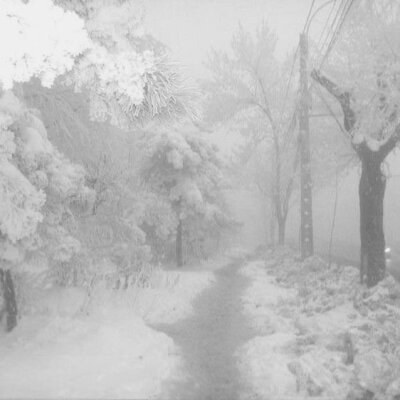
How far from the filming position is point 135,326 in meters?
9.70

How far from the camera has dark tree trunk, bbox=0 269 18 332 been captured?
8398 mm

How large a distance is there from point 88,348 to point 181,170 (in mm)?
12612

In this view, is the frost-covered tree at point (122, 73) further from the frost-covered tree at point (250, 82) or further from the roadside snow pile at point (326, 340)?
the frost-covered tree at point (250, 82)

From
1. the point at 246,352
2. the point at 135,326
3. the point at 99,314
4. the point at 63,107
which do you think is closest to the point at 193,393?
the point at 246,352

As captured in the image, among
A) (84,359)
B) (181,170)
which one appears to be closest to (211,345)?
(84,359)

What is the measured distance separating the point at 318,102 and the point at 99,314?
12572 mm

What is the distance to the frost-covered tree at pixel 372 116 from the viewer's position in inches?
399

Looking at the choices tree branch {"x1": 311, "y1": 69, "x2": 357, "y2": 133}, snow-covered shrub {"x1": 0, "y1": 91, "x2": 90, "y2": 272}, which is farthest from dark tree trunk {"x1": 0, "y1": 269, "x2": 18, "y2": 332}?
tree branch {"x1": 311, "y1": 69, "x2": 357, "y2": 133}

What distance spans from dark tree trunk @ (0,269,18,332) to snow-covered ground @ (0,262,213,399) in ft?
0.68

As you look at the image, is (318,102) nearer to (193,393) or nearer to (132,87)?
Result: (193,393)

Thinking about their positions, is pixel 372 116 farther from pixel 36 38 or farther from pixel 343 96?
pixel 36 38

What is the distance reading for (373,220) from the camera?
11.3 metres

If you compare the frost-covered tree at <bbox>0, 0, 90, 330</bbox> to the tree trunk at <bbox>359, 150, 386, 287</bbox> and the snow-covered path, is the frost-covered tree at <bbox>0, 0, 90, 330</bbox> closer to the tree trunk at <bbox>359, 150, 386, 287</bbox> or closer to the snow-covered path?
the snow-covered path

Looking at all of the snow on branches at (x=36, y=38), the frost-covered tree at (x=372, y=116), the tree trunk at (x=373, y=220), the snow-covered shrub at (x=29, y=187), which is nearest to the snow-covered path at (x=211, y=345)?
the snow-covered shrub at (x=29, y=187)
